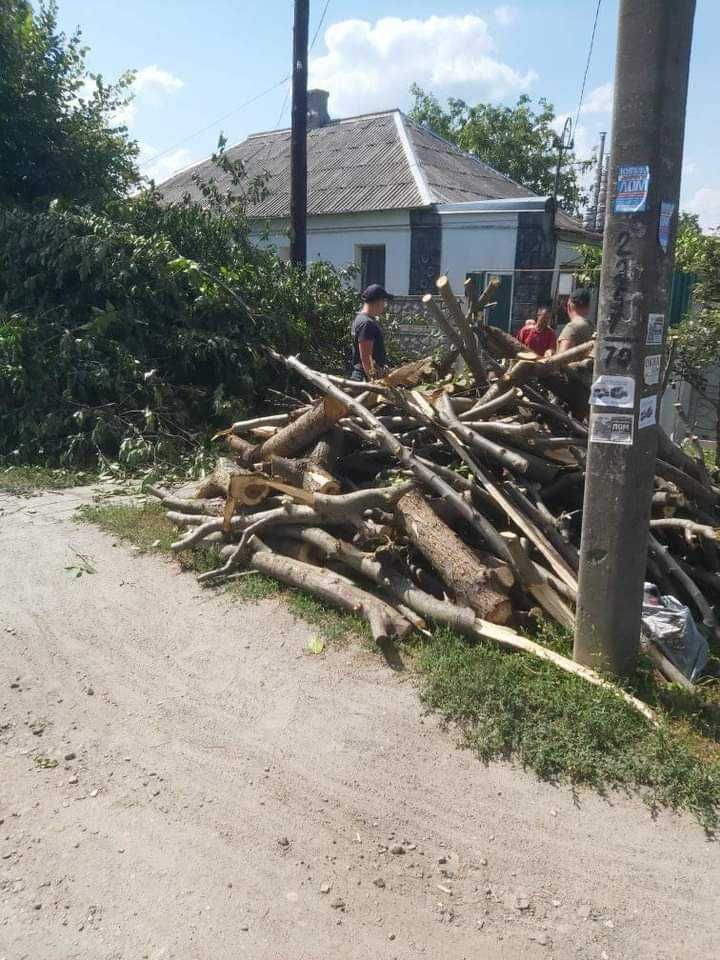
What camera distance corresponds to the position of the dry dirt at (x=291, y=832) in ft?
8.79

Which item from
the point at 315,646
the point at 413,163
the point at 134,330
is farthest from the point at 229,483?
the point at 413,163

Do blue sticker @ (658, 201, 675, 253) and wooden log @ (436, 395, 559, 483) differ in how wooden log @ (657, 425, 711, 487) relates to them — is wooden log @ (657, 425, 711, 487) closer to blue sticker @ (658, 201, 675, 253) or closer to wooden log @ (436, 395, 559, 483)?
wooden log @ (436, 395, 559, 483)

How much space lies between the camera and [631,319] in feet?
11.4

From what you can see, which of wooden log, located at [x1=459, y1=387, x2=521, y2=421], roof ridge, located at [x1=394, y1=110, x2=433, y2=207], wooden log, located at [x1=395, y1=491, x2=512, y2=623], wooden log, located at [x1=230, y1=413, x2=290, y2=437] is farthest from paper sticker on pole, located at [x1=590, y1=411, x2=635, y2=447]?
roof ridge, located at [x1=394, y1=110, x2=433, y2=207]

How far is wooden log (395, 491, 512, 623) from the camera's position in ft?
14.2

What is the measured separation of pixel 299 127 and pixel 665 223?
1004 centimetres

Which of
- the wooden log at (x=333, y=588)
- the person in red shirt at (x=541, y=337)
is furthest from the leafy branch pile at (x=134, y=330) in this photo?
the wooden log at (x=333, y=588)

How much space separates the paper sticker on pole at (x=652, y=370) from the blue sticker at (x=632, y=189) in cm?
62

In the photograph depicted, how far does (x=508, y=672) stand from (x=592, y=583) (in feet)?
1.94

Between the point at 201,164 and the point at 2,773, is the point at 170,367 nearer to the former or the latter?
the point at 2,773

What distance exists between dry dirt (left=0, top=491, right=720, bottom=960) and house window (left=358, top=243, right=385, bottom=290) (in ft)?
57.1

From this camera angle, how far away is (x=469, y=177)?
70.9 feet

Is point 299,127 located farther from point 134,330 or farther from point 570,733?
point 570,733

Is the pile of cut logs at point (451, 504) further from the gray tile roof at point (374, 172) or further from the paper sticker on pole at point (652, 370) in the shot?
the gray tile roof at point (374, 172)
